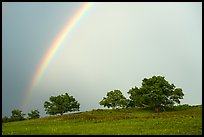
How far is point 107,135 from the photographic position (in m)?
23.6

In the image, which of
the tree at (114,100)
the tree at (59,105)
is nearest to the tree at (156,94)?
the tree at (114,100)

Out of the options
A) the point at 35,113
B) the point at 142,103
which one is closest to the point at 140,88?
the point at 142,103

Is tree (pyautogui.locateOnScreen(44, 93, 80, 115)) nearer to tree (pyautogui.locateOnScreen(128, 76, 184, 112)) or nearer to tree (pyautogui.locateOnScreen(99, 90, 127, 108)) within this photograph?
tree (pyautogui.locateOnScreen(99, 90, 127, 108))

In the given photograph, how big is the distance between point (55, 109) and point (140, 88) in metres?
30.2

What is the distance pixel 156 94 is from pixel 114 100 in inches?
840

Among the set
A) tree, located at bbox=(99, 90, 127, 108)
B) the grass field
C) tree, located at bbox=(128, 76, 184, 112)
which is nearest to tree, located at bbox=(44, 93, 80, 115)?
tree, located at bbox=(99, 90, 127, 108)

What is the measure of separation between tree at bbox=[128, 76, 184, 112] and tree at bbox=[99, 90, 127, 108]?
34.1 ft

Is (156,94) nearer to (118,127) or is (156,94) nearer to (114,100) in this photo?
(114,100)

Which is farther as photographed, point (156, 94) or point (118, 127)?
point (156, 94)

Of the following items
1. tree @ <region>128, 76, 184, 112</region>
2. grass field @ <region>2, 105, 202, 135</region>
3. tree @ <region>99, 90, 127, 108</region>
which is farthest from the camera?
tree @ <region>99, 90, 127, 108</region>

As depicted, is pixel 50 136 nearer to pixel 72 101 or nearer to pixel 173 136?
pixel 173 136

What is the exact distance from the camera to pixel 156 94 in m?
71.2

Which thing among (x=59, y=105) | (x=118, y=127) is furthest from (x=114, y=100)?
(x=118, y=127)

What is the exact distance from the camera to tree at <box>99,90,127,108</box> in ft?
292
